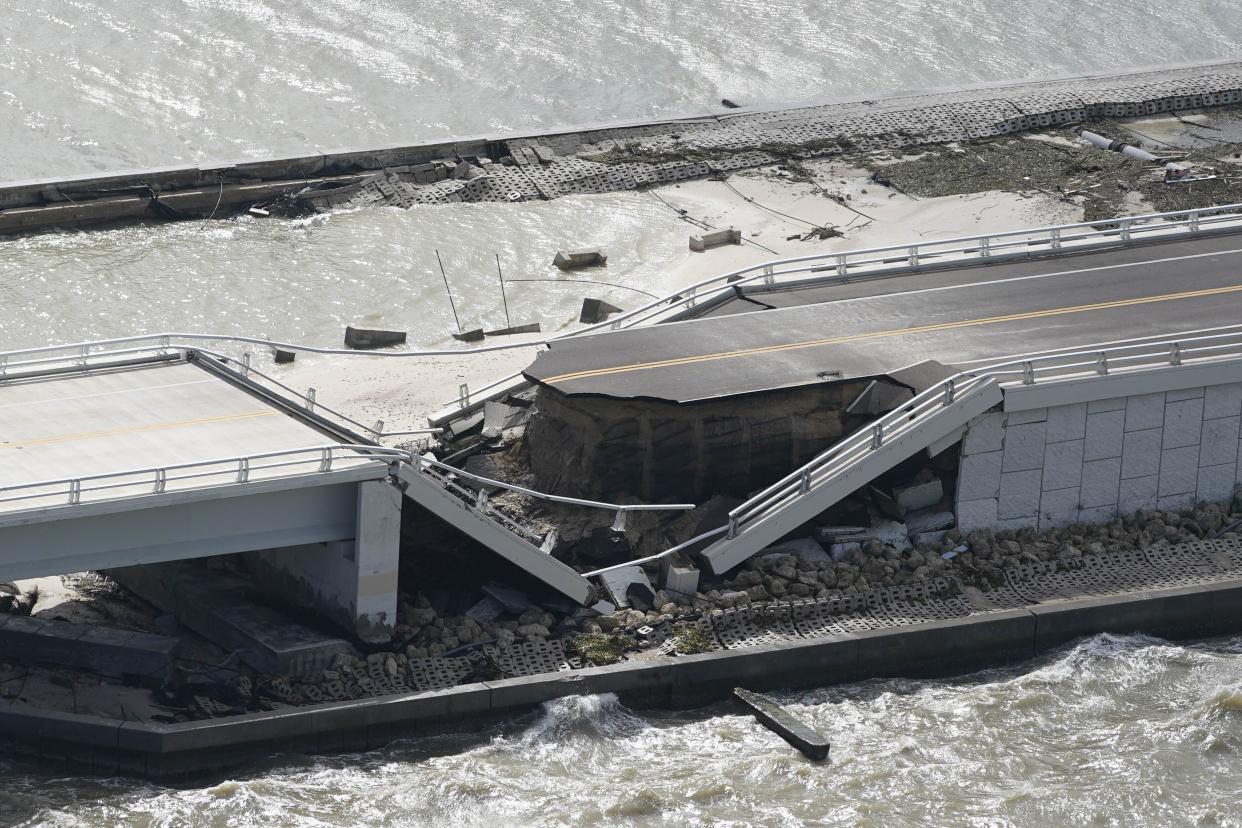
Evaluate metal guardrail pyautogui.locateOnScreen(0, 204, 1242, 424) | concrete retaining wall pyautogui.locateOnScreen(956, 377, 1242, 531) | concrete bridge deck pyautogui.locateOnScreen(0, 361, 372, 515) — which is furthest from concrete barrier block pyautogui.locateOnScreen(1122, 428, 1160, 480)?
concrete bridge deck pyautogui.locateOnScreen(0, 361, 372, 515)

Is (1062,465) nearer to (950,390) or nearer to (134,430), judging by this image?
(950,390)

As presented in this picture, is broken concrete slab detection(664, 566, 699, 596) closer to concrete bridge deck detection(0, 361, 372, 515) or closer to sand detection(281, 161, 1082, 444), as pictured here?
concrete bridge deck detection(0, 361, 372, 515)

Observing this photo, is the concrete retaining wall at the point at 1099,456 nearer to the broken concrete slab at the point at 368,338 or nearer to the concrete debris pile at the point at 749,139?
the broken concrete slab at the point at 368,338

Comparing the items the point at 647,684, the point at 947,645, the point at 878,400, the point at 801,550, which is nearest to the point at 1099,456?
the point at 878,400

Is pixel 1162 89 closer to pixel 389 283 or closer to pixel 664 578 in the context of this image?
pixel 389 283

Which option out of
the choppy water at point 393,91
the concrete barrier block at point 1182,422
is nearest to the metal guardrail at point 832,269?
the choppy water at point 393,91

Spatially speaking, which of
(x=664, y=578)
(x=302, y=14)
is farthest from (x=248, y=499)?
(x=302, y=14)
